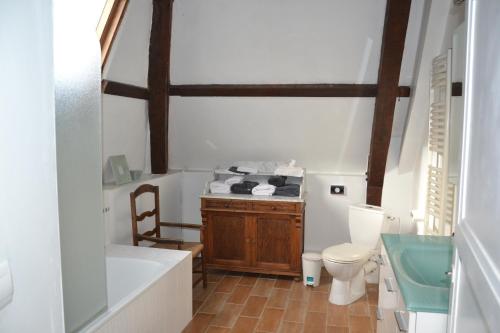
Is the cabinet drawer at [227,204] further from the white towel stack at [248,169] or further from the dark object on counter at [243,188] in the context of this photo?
the white towel stack at [248,169]

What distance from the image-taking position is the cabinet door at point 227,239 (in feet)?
13.2

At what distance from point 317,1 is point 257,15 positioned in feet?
1.59

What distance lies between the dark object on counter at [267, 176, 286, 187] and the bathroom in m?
0.32

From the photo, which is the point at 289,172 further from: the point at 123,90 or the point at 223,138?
the point at 123,90

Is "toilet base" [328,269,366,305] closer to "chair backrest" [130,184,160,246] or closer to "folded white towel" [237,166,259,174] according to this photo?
"folded white towel" [237,166,259,174]

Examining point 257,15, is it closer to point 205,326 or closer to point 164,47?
point 164,47

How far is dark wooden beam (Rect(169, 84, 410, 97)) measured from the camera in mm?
3602

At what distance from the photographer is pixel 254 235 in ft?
13.1

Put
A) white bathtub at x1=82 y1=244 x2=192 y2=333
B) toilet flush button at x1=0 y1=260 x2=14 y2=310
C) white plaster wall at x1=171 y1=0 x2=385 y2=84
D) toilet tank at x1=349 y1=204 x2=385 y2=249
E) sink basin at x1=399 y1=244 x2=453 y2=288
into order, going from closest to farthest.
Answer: toilet flush button at x1=0 y1=260 x2=14 y2=310 → sink basin at x1=399 y1=244 x2=453 y2=288 → white bathtub at x1=82 y1=244 x2=192 y2=333 → white plaster wall at x1=171 y1=0 x2=385 y2=84 → toilet tank at x1=349 y1=204 x2=385 y2=249

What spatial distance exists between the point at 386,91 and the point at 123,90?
2.20m

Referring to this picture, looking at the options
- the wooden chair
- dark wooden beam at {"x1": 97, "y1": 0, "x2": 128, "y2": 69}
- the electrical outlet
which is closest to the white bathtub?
the wooden chair

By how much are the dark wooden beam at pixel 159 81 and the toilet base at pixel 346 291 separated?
209 cm

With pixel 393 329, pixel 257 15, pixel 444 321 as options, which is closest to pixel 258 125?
pixel 257 15

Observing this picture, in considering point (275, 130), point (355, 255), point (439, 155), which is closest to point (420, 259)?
point (439, 155)
